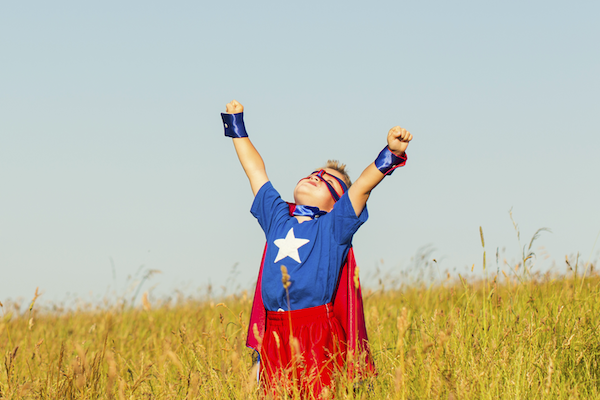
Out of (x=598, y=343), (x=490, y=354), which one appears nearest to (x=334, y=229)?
(x=490, y=354)

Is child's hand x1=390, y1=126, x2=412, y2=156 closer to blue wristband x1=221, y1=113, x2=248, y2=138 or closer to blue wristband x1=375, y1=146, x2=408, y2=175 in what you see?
blue wristband x1=375, y1=146, x2=408, y2=175

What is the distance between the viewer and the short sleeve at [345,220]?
281 centimetres

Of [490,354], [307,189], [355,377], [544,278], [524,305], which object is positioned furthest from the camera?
[544,278]

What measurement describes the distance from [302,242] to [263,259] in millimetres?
366

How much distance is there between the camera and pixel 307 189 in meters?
3.11

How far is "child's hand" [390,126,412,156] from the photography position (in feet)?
8.79

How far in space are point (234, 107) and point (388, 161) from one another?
4.13 ft

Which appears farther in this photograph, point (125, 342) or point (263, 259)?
point (125, 342)

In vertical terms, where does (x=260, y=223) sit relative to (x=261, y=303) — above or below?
above

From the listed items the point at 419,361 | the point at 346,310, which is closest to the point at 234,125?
the point at 346,310

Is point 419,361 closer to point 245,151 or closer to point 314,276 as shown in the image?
point 314,276

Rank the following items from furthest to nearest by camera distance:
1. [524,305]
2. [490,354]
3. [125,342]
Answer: [125,342]
[524,305]
[490,354]

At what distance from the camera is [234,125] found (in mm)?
3396

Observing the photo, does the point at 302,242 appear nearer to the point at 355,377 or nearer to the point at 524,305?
the point at 355,377
